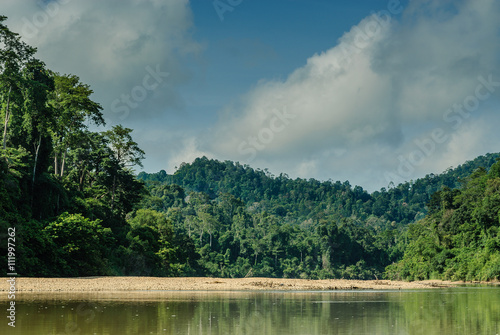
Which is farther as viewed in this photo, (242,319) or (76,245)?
(76,245)

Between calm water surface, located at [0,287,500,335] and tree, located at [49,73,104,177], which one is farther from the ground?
tree, located at [49,73,104,177]

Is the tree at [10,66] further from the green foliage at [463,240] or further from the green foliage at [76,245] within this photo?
the green foliage at [463,240]

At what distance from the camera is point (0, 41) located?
37688 mm

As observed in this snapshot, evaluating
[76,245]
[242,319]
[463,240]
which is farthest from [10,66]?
[463,240]

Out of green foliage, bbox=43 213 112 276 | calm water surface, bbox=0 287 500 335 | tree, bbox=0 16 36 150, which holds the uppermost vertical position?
tree, bbox=0 16 36 150

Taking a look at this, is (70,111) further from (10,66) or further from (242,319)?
(242,319)

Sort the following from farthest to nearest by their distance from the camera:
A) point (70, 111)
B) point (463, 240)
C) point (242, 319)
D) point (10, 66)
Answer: point (463, 240)
point (70, 111)
point (10, 66)
point (242, 319)

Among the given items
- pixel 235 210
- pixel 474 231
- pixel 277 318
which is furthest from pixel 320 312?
pixel 235 210

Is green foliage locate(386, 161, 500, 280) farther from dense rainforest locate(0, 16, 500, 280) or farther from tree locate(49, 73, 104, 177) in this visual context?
tree locate(49, 73, 104, 177)

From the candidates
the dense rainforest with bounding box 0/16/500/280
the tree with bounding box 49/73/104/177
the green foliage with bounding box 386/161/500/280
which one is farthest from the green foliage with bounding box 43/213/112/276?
the green foliage with bounding box 386/161/500/280

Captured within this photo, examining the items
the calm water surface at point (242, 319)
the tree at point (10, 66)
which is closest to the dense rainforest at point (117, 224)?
the tree at point (10, 66)

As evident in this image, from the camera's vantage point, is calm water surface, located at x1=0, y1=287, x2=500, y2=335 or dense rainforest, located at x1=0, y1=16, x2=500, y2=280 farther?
dense rainforest, located at x1=0, y1=16, x2=500, y2=280

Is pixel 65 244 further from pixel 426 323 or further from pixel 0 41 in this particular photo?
pixel 426 323

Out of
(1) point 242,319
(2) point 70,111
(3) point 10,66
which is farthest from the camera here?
(2) point 70,111
